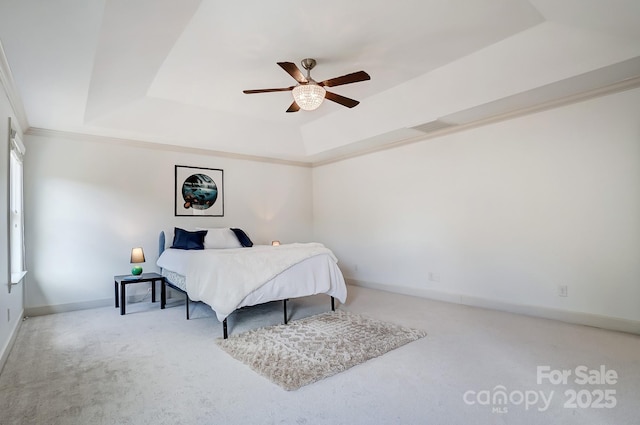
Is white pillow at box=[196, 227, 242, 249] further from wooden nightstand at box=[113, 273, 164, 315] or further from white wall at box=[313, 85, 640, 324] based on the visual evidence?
white wall at box=[313, 85, 640, 324]

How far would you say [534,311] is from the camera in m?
3.80

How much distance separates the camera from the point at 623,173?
10.7 ft

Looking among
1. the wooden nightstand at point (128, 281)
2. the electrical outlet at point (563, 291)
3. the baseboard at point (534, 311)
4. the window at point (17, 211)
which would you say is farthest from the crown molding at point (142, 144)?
Answer: the electrical outlet at point (563, 291)

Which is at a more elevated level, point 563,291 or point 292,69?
point 292,69

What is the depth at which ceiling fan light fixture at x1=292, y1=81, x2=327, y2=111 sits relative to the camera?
117 inches

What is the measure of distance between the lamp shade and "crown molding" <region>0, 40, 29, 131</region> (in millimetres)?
1946

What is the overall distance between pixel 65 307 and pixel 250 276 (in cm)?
283

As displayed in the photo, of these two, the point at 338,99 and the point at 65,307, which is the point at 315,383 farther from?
the point at 65,307

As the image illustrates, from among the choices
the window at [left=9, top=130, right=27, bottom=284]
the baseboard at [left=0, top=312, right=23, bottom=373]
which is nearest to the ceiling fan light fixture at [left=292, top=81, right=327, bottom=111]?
the window at [left=9, top=130, right=27, bottom=284]

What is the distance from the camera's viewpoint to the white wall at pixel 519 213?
330 cm

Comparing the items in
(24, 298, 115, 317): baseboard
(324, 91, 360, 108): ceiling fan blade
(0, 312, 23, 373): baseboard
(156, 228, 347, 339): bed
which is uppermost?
(324, 91, 360, 108): ceiling fan blade

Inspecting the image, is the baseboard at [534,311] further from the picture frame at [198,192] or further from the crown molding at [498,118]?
the picture frame at [198,192]

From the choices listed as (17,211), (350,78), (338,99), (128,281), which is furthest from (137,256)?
(350,78)

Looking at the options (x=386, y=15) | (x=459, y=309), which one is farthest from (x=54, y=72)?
(x=459, y=309)
